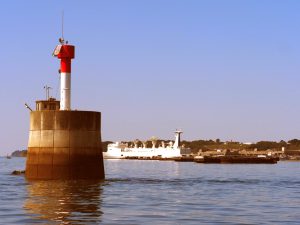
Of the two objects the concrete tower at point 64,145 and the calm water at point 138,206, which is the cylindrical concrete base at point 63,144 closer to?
the concrete tower at point 64,145

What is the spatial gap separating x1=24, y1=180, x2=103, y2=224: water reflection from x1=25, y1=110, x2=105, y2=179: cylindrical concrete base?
1428 mm

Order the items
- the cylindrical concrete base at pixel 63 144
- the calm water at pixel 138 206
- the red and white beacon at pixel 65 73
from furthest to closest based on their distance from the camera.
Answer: the red and white beacon at pixel 65 73 < the cylindrical concrete base at pixel 63 144 < the calm water at pixel 138 206

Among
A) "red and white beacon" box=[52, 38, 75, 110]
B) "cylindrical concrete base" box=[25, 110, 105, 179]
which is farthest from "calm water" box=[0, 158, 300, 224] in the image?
"red and white beacon" box=[52, 38, 75, 110]

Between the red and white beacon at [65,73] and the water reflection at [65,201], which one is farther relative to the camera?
the red and white beacon at [65,73]

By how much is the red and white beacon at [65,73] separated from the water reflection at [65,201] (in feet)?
24.3

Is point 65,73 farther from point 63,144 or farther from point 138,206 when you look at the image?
point 138,206

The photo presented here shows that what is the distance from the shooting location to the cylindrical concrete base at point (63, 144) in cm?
4981

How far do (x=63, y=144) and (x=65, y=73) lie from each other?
6676 millimetres

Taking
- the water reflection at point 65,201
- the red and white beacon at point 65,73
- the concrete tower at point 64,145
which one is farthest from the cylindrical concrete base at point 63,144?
the red and white beacon at point 65,73

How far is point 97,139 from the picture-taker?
169 feet

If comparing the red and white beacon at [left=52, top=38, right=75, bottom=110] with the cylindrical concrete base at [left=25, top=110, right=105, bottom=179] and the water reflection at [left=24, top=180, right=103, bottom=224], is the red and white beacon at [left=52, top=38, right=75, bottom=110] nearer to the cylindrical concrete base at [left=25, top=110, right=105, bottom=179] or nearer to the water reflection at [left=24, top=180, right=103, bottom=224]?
the cylindrical concrete base at [left=25, top=110, right=105, bottom=179]

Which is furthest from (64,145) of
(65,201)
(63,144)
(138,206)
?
(138,206)

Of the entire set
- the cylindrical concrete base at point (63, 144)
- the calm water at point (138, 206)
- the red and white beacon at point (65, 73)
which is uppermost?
the red and white beacon at point (65, 73)

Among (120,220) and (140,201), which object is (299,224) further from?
(140,201)
